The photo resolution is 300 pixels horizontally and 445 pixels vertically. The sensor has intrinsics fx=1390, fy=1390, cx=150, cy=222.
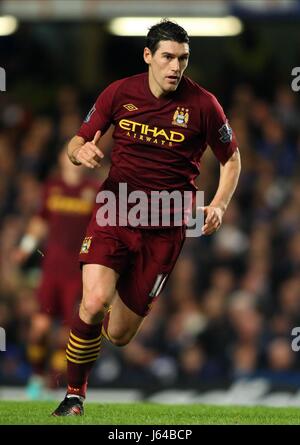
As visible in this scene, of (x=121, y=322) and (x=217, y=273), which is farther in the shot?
(x=217, y=273)

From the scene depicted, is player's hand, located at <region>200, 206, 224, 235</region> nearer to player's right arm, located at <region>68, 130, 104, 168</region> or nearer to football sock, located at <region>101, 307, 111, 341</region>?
player's right arm, located at <region>68, 130, 104, 168</region>

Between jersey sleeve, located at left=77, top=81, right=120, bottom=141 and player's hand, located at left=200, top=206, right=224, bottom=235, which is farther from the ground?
jersey sleeve, located at left=77, top=81, right=120, bottom=141

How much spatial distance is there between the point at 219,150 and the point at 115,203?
825 mm

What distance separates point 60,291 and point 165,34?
16.7ft

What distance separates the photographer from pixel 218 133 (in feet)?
32.0

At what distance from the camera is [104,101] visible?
32.0 feet

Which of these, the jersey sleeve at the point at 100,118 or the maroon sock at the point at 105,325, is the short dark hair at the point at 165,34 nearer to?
the jersey sleeve at the point at 100,118

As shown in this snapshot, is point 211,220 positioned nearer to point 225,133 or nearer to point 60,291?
point 225,133

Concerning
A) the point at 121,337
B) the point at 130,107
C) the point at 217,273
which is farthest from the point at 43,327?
the point at 130,107

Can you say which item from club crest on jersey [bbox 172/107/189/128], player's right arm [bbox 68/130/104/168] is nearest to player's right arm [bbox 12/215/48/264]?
player's right arm [bbox 68/130/104/168]

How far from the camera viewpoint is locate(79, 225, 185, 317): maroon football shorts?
9.64 m

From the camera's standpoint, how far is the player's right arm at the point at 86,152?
924cm

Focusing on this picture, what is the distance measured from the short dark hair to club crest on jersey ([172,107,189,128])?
1.48 feet
